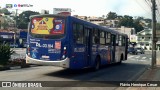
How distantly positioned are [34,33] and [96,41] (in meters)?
5.02

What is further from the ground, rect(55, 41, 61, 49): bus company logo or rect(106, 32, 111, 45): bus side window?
rect(106, 32, 111, 45): bus side window

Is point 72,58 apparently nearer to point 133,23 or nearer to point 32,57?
point 32,57

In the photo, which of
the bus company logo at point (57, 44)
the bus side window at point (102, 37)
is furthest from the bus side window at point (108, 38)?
the bus company logo at point (57, 44)

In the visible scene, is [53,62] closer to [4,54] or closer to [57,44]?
[57,44]

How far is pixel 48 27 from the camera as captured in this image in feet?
53.7

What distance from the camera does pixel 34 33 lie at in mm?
16672

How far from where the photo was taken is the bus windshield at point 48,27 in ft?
53.1

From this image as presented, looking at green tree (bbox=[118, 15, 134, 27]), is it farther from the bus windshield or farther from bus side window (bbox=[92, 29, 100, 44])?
the bus windshield

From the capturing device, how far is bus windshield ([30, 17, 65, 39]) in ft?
53.1

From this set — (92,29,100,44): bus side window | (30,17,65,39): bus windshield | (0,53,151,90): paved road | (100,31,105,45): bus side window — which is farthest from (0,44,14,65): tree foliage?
(100,31,105,45): bus side window

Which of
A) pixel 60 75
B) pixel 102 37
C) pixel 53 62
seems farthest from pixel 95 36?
pixel 53 62

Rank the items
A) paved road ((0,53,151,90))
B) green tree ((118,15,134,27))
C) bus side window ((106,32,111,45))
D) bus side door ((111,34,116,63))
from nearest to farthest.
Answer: paved road ((0,53,151,90)), bus side window ((106,32,111,45)), bus side door ((111,34,116,63)), green tree ((118,15,134,27))

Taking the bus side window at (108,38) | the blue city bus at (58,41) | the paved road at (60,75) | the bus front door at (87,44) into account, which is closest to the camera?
the paved road at (60,75)

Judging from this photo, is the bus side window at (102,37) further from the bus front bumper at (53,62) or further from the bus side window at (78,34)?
the bus front bumper at (53,62)
